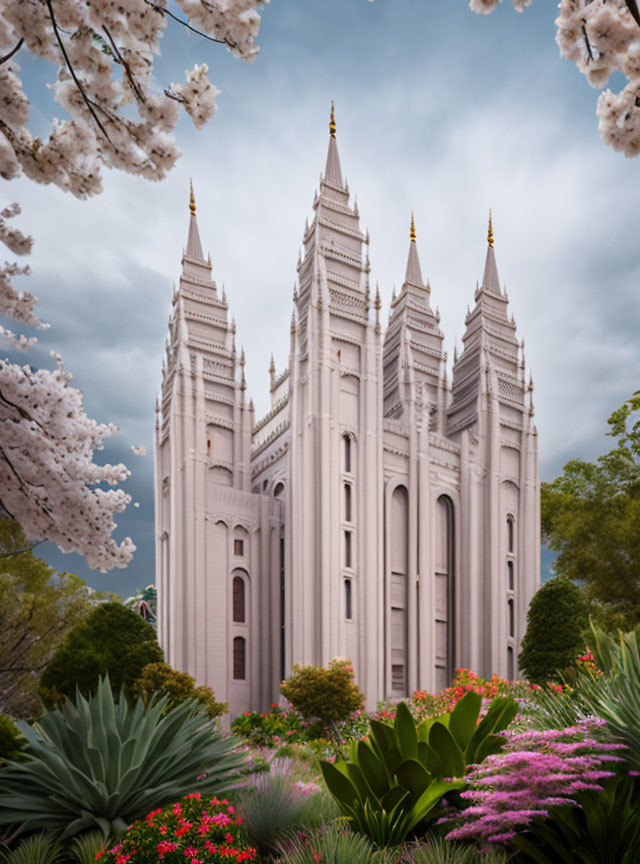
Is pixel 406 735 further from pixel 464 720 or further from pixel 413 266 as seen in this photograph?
pixel 413 266

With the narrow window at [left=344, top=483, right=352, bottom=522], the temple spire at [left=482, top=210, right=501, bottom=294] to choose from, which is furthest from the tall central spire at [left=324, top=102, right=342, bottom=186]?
the narrow window at [left=344, top=483, right=352, bottom=522]

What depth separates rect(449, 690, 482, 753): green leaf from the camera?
7227 mm

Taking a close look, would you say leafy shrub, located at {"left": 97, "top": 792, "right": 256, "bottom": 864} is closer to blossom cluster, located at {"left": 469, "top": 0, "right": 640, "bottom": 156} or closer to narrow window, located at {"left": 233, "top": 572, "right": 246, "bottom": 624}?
blossom cluster, located at {"left": 469, "top": 0, "right": 640, "bottom": 156}

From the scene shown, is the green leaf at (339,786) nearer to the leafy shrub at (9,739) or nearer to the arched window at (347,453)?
the leafy shrub at (9,739)

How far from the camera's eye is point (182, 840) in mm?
5992

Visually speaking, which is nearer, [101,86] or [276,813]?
[101,86]

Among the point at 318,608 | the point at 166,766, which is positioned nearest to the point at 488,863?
the point at 166,766

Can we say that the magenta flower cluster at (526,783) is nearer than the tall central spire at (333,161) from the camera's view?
Yes

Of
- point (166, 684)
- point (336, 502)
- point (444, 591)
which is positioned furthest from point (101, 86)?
point (444, 591)

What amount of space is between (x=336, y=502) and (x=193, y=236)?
20.7m

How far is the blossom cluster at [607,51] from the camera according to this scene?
153 inches

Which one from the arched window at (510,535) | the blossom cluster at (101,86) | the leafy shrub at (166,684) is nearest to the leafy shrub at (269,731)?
the leafy shrub at (166,684)

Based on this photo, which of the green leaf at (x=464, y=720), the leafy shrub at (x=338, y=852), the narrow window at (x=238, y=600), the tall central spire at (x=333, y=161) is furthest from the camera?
the tall central spire at (x=333, y=161)

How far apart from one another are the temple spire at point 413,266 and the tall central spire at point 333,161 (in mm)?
9413
